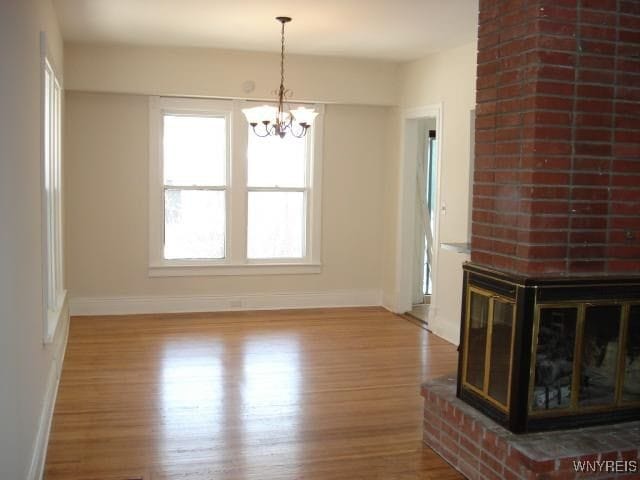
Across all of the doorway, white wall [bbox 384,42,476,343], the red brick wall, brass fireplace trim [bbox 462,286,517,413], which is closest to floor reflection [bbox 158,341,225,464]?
brass fireplace trim [bbox 462,286,517,413]

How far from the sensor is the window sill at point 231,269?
280 inches

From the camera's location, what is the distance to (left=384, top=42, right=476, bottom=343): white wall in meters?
5.95

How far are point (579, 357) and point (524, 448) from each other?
519mm

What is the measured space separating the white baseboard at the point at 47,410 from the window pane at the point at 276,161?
282 cm

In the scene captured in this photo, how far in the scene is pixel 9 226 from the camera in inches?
98.0

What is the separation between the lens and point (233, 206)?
7.21 metres

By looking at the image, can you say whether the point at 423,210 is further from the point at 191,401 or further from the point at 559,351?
the point at 559,351

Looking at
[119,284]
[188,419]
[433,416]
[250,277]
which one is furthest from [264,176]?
[433,416]

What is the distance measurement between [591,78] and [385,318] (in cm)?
434

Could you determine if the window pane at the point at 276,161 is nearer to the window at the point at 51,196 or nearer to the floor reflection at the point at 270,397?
the floor reflection at the point at 270,397

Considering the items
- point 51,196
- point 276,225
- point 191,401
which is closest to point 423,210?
point 276,225

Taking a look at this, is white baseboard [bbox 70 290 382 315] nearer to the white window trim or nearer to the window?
the white window trim

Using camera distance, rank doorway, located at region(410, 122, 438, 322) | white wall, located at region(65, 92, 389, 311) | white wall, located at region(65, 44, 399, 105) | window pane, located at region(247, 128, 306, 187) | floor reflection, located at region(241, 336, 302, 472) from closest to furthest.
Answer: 1. floor reflection, located at region(241, 336, 302, 472)
2. white wall, located at region(65, 44, 399, 105)
3. white wall, located at region(65, 92, 389, 311)
4. window pane, located at region(247, 128, 306, 187)
5. doorway, located at region(410, 122, 438, 322)

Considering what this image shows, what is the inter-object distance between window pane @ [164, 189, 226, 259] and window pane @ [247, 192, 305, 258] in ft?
1.10
